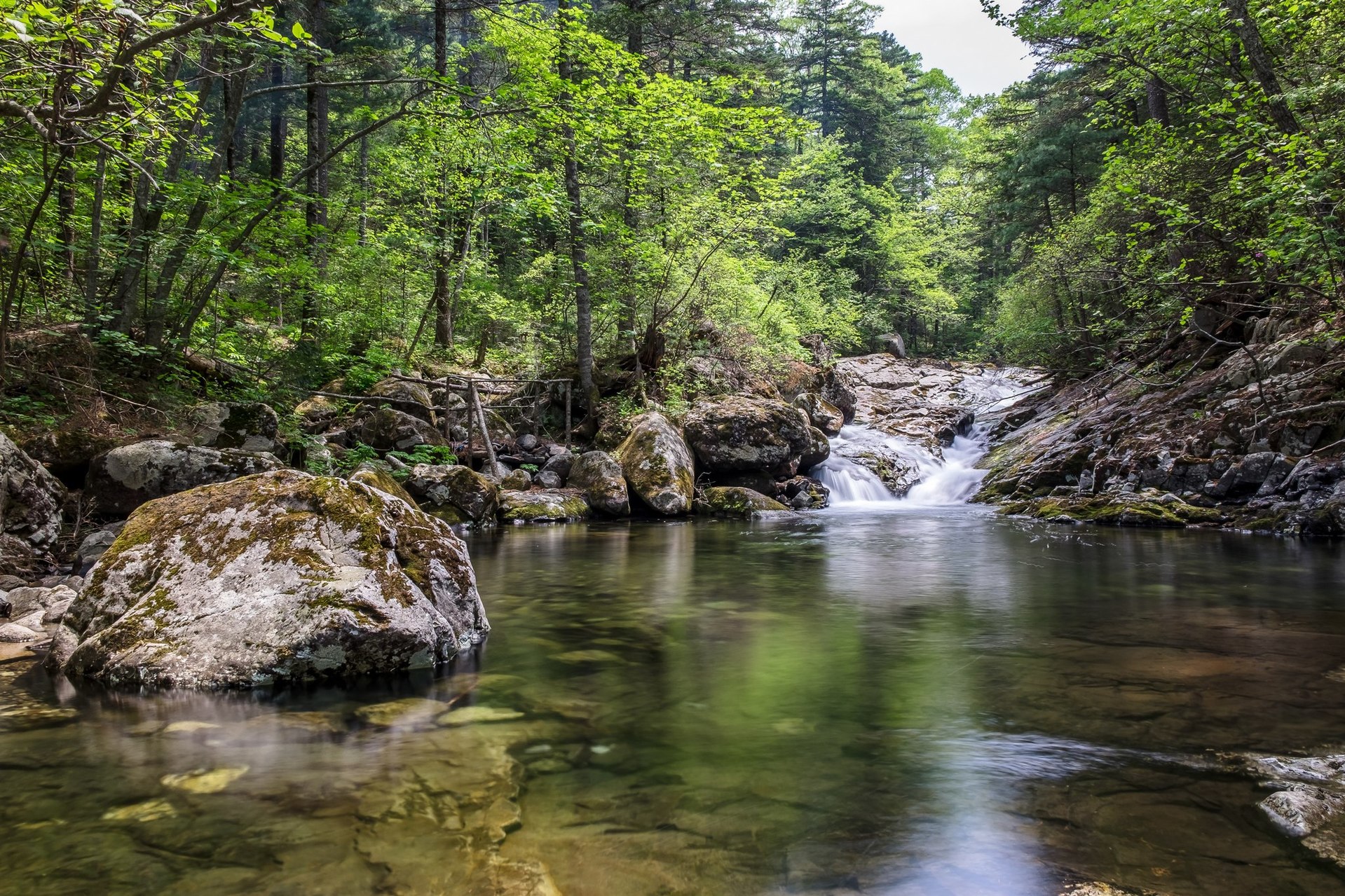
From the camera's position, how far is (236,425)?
9945mm

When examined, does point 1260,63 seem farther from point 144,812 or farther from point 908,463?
point 144,812

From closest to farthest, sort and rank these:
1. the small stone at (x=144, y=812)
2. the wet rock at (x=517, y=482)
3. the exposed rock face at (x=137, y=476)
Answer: the small stone at (x=144, y=812), the exposed rock face at (x=137, y=476), the wet rock at (x=517, y=482)

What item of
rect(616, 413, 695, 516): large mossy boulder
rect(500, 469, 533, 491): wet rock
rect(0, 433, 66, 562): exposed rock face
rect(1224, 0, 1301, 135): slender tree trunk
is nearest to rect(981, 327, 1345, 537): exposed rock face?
rect(1224, 0, 1301, 135): slender tree trunk

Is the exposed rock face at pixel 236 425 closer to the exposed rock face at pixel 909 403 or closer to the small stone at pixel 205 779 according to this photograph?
the small stone at pixel 205 779

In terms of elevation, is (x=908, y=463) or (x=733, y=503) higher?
(x=908, y=463)

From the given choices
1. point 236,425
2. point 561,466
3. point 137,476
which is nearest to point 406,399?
point 561,466

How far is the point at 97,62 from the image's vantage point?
13.7 feet

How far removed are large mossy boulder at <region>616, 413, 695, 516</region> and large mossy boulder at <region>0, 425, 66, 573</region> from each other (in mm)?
9103

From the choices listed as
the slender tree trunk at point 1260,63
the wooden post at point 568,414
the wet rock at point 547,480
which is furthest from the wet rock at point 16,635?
the slender tree trunk at point 1260,63

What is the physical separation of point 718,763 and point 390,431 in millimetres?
12196

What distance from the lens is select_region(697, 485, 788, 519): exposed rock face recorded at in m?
14.9

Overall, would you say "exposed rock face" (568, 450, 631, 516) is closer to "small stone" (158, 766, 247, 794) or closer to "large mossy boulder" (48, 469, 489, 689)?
"large mossy boulder" (48, 469, 489, 689)

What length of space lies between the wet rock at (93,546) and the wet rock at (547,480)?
8157 millimetres

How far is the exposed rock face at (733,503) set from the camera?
14.9 m
